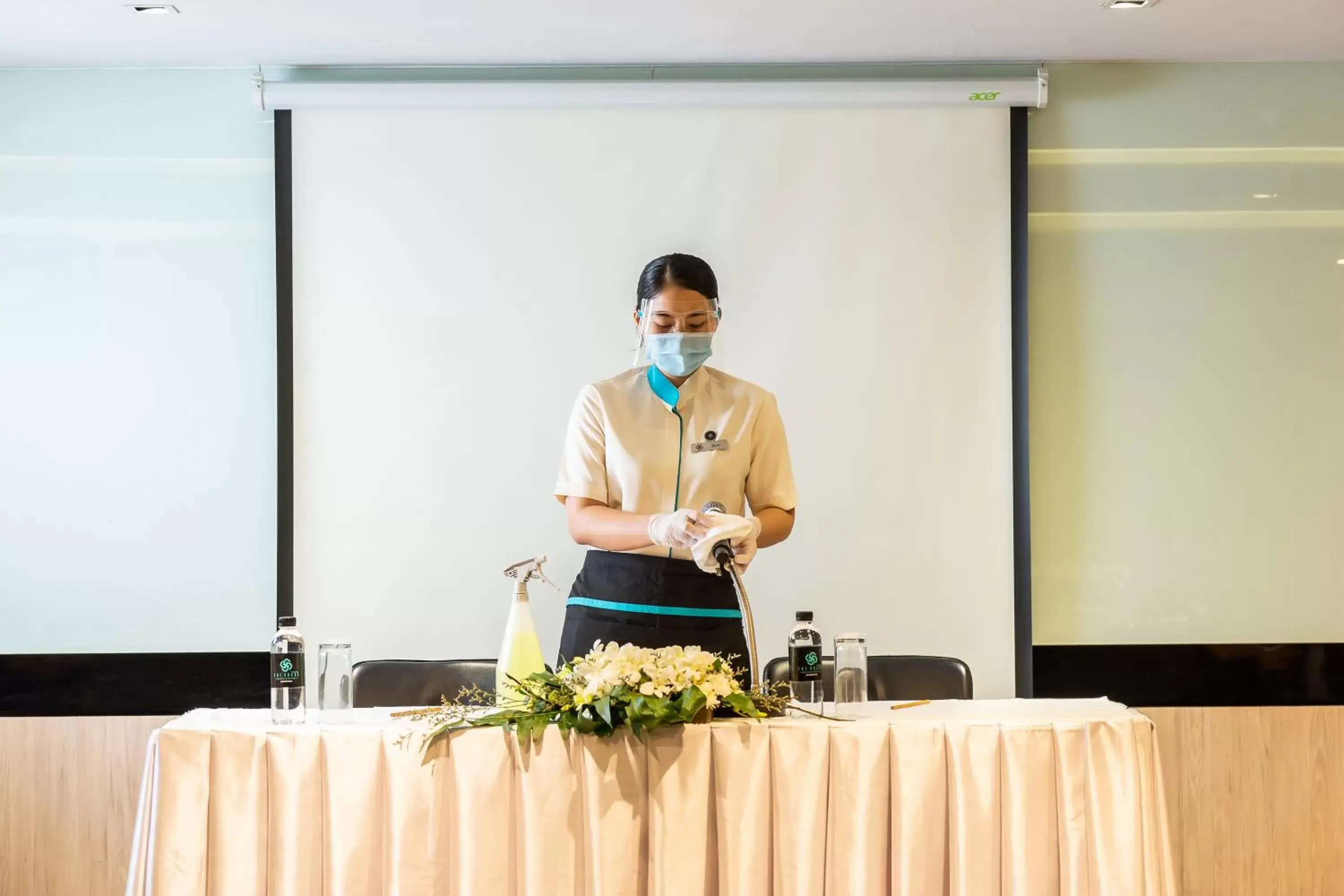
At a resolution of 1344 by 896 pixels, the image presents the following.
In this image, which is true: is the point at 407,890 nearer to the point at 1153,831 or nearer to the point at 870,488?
the point at 1153,831

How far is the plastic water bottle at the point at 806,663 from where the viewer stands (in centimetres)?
216

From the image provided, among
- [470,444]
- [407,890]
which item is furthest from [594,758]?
[470,444]

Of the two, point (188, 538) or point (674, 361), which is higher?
point (674, 361)

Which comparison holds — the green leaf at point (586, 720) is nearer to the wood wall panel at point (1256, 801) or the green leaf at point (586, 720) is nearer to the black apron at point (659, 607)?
the black apron at point (659, 607)

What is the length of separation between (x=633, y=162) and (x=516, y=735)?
213 centimetres

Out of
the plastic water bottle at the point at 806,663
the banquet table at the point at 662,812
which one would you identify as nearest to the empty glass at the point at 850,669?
the plastic water bottle at the point at 806,663

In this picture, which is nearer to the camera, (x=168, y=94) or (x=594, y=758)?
(x=594, y=758)

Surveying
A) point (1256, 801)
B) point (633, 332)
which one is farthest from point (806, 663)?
point (1256, 801)

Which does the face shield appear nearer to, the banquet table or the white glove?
the white glove

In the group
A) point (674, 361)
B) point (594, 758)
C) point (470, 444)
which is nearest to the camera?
point (594, 758)

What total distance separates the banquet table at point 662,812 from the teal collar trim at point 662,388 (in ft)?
2.94

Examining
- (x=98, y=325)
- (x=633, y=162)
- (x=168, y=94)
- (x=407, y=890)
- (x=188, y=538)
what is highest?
(x=168, y=94)

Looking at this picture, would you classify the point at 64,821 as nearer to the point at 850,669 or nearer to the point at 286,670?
the point at 286,670

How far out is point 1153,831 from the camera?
199 cm
